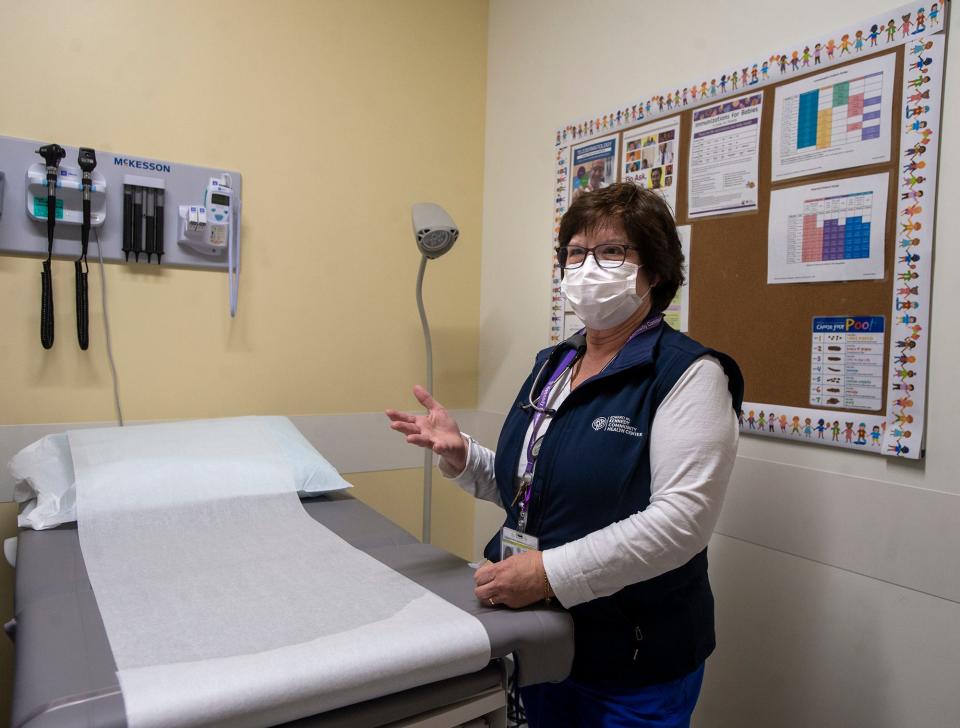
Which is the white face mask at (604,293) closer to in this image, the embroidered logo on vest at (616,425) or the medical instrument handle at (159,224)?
the embroidered logo on vest at (616,425)

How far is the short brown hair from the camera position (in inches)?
48.1

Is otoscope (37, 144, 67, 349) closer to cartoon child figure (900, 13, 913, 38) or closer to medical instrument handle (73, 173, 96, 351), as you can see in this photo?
medical instrument handle (73, 173, 96, 351)

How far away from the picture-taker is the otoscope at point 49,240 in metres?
1.77

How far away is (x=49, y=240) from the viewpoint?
1.79 meters

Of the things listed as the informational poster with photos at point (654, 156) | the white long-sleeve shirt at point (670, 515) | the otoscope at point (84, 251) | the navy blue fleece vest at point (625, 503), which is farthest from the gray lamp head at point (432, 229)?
the white long-sleeve shirt at point (670, 515)

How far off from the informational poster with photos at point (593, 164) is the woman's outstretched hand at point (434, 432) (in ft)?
3.11

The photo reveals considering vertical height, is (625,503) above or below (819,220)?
below

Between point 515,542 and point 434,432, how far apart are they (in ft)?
0.91

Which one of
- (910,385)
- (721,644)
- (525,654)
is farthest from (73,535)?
(910,385)

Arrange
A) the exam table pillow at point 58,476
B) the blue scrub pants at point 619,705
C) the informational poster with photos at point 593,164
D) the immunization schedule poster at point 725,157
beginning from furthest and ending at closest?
the informational poster with photos at point 593,164, the immunization schedule poster at point 725,157, the exam table pillow at point 58,476, the blue scrub pants at point 619,705

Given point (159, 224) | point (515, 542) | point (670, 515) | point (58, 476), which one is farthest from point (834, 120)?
point (58, 476)

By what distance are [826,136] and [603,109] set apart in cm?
77

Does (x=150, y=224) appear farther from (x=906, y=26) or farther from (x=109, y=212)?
(x=906, y=26)

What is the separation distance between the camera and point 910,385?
131cm
